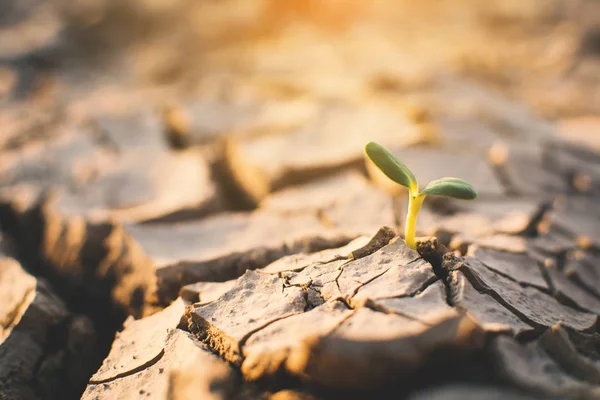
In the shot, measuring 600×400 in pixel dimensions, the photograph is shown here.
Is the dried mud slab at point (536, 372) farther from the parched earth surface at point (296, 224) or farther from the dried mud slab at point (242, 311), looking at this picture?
the dried mud slab at point (242, 311)

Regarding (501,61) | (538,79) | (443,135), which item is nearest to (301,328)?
(443,135)

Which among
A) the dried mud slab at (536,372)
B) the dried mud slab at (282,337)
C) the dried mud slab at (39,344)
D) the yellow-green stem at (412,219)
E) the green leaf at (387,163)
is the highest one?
the green leaf at (387,163)

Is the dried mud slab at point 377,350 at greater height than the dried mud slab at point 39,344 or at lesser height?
greater

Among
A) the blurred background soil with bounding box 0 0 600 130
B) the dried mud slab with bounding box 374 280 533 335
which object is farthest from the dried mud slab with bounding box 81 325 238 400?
the blurred background soil with bounding box 0 0 600 130

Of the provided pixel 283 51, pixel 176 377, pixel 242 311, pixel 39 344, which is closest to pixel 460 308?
pixel 242 311

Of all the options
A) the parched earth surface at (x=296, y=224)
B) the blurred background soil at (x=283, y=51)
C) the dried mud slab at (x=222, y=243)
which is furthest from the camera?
the blurred background soil at (x=283, y=51)

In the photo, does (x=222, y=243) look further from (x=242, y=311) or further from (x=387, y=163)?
(x=387, y=163)

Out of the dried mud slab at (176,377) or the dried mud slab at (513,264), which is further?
the dried mud slab at (513,264)

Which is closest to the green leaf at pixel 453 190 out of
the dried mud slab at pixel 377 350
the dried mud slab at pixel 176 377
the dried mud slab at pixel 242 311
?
the dried mud slab at pixel 377 350
